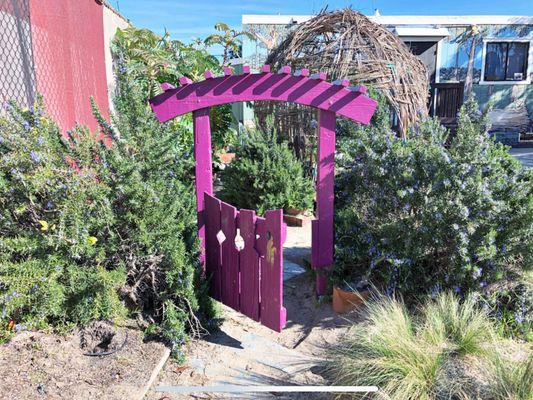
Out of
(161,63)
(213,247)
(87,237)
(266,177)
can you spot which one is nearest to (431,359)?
(213,247)

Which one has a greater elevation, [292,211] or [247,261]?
[247,261]

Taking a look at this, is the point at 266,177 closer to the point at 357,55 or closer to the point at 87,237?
the point at 357,55

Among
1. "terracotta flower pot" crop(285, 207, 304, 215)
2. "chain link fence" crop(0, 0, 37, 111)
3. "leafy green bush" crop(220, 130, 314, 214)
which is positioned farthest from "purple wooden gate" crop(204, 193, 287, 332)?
"terracotta flower pot" crop(285, 207, 304, 215)

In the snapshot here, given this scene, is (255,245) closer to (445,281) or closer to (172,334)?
(172,334)

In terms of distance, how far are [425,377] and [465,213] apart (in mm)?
1242

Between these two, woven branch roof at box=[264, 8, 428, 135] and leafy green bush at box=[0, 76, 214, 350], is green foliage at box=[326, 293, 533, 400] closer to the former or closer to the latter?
leafy green bush at box=[0, 76, 214, 350]

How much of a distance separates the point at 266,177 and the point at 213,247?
113 inches

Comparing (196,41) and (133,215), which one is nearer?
(133,215)

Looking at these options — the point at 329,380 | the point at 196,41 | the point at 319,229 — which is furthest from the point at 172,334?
the point at 196,41

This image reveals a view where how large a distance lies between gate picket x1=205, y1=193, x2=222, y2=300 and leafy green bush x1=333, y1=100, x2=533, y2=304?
1.06 meters

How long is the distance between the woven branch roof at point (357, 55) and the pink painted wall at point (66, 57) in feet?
8.72

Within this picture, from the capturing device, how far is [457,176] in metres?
3.47

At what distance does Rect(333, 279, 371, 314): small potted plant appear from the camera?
405cm

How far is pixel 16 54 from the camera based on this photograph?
4.51 metres
